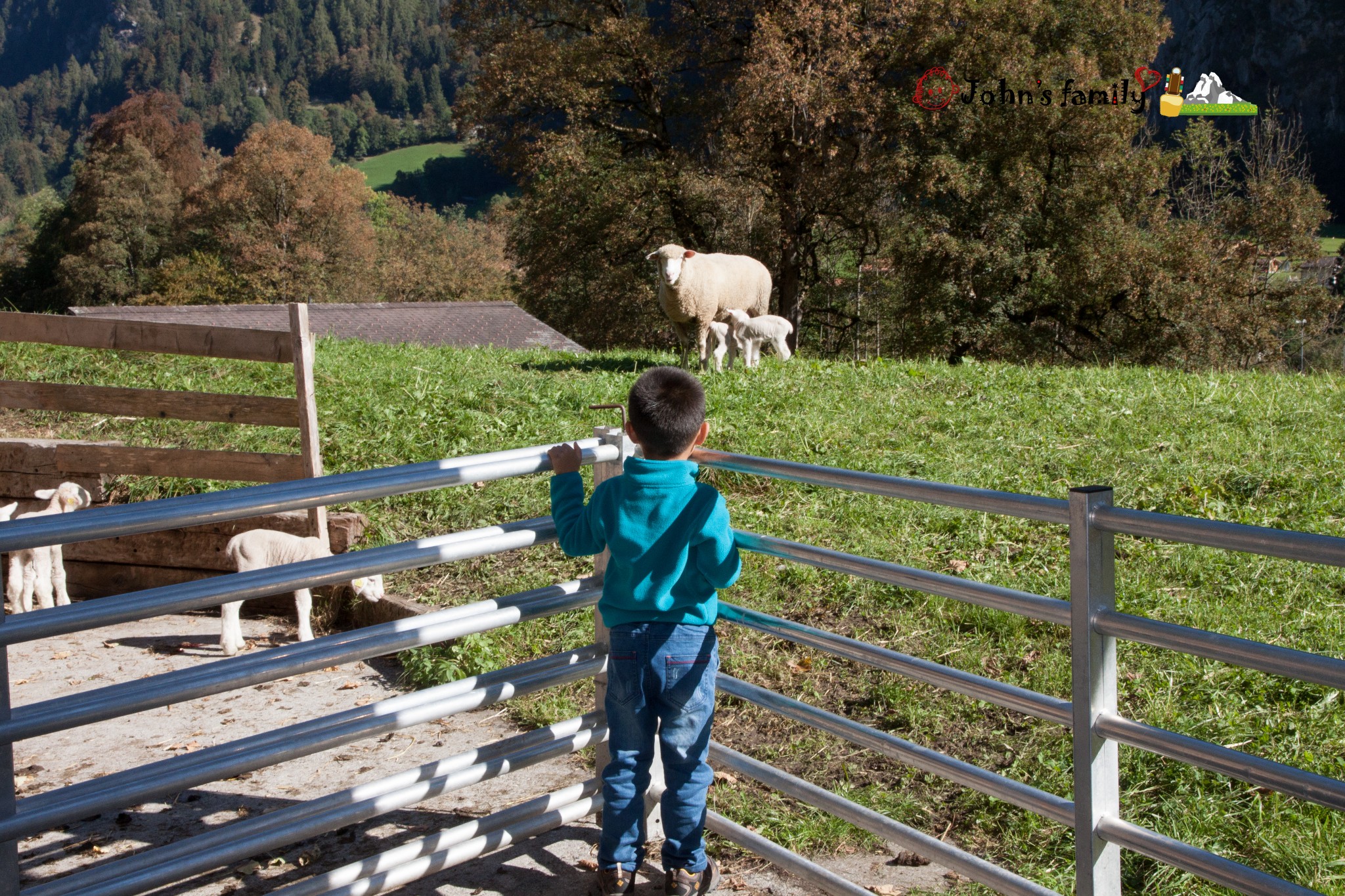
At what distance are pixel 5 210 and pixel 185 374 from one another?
154812 millimetres

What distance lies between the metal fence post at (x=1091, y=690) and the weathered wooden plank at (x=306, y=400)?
543cm

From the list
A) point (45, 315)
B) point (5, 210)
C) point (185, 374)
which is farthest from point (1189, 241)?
point (5, 210)

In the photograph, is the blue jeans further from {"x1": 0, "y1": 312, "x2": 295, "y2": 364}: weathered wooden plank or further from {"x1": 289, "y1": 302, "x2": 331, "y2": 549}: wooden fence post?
{"x1": 0, "y1": 312, "x2": 295, "y2": 364}: weathered wooden plank

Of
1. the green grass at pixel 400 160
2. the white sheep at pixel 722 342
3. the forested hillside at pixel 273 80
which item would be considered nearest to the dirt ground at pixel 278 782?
the white sheep at pixel 722 342

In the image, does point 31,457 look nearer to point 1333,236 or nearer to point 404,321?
point 404,321

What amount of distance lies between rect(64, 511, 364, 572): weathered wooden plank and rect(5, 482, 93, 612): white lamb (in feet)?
1.25

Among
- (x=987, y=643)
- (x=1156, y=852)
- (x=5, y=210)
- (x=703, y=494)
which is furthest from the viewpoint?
(x=5, y=210)

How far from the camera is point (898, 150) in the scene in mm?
25797

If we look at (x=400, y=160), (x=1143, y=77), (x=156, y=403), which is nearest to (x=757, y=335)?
(x=156, y=403)

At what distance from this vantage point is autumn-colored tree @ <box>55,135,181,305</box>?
178 ft

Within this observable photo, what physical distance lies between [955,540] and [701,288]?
788cm

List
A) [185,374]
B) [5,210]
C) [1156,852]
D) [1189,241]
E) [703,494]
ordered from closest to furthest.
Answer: [1156,852], [703,494], [185,374], [1189,241], [5,210]

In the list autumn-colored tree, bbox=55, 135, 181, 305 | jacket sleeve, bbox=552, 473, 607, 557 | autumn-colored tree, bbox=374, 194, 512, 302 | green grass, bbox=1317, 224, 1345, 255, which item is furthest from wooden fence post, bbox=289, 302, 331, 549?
green grass, bbox=1317, 224, 1345, 255

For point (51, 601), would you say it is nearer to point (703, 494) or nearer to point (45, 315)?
point (45, 315)
